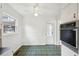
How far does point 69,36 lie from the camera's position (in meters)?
1.59

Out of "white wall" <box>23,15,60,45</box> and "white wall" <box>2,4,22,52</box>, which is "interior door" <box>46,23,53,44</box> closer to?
"white wall" <box>23,15,60,45</box>

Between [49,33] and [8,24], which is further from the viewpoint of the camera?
[49,33]

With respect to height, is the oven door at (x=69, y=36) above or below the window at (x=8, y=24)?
below

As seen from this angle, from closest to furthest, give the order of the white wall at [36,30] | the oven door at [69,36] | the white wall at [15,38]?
1. the oven door at [69,36]
2. the white wall at [15,38]
3. the white wall at [36,30]

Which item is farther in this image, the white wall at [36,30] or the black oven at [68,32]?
the white wall at [36,30]

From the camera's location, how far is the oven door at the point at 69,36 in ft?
4.79

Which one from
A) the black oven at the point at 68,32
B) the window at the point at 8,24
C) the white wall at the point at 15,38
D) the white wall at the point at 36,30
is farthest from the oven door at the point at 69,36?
the window at the point at 8,24

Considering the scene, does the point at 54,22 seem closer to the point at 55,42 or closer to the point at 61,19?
the point at 61,19

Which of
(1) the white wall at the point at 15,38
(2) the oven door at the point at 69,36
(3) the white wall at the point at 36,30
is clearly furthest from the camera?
(3) the white wall at the point at 36,30

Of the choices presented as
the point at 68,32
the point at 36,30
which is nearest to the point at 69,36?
the point at 68,32

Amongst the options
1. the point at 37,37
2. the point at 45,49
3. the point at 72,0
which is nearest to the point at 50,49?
the point at 45,49

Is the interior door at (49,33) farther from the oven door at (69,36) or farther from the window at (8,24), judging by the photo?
the window at (8,24)

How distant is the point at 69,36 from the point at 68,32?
0.24ft

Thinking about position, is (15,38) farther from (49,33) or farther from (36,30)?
(49,33)
